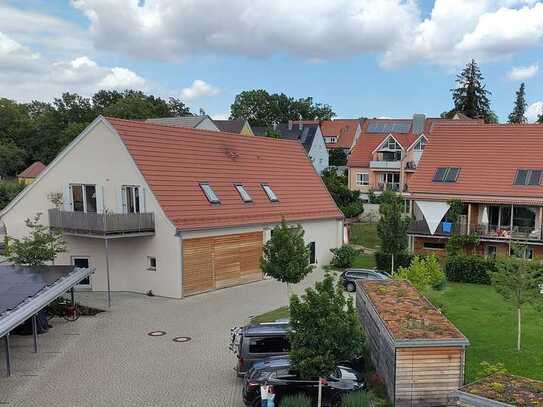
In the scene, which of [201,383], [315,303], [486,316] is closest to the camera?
[315,303]

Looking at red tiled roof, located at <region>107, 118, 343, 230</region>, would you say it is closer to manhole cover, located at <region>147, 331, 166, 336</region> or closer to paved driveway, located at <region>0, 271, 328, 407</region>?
paved driveway, located at <region>0, 271, 328, 407</region>

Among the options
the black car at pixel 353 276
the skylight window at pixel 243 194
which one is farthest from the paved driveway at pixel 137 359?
the skylight window at pixel 243 194

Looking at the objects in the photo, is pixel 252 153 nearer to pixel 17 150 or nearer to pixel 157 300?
pixel 157 300

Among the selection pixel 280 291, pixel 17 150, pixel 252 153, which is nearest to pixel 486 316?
pixel 280 291

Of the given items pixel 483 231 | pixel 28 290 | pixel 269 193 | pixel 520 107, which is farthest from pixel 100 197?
pixel 520 107

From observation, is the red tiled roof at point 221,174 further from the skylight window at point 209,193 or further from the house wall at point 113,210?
the house wall at point 113,210

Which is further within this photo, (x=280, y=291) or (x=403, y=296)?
(x=280, y=291)

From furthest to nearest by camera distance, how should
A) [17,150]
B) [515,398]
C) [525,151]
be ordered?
[17,150]
[525,151]
[515,398]
